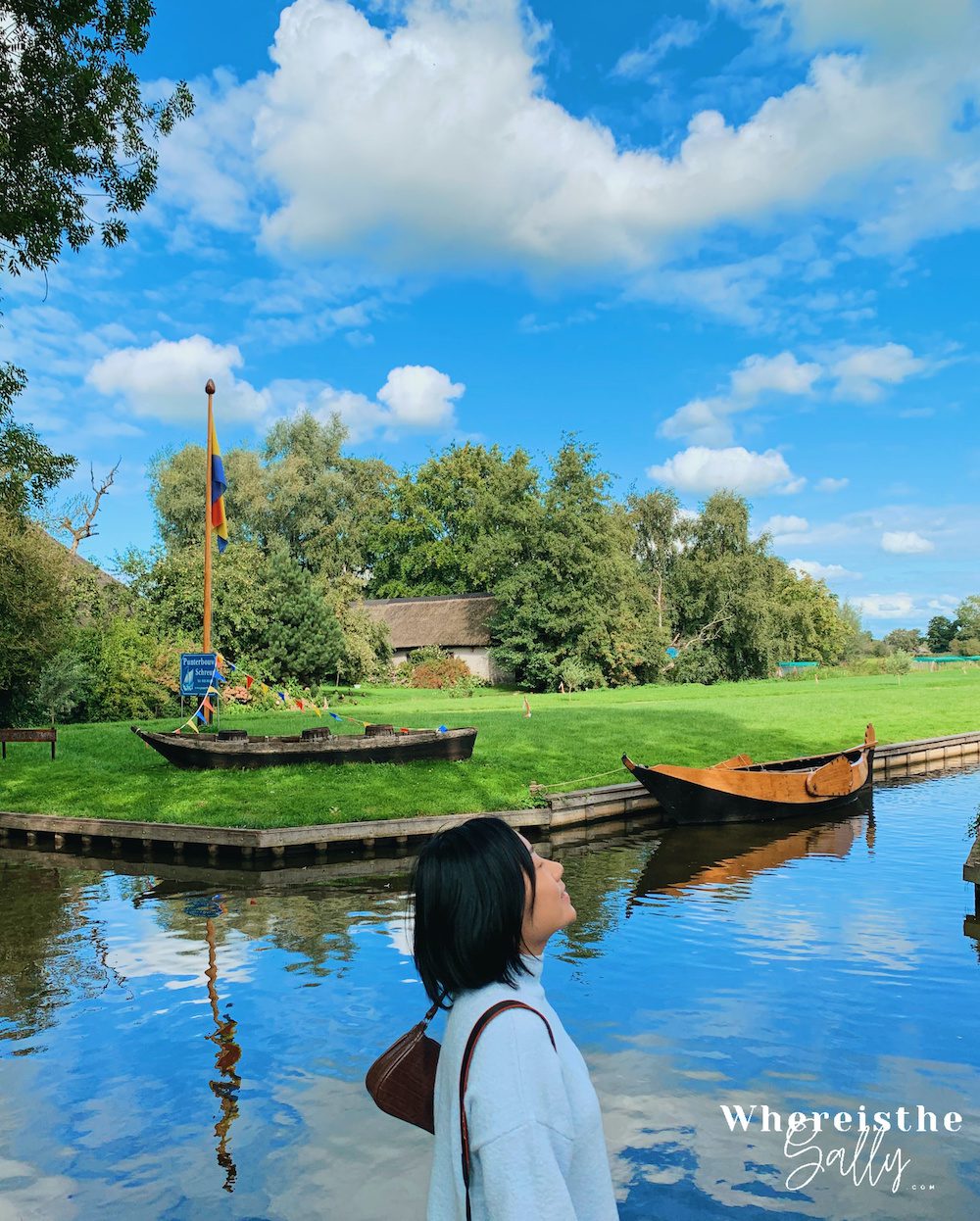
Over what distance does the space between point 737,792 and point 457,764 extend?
550cm

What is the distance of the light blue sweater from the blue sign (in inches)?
694

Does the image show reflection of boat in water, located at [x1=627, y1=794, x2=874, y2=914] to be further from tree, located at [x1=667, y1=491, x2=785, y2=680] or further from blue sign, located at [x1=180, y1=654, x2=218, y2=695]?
tree, located at [x1=667, y1=491, x2=785, y2=680]

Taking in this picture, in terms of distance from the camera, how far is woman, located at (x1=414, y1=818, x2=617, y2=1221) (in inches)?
75.5

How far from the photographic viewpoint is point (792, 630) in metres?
73.4

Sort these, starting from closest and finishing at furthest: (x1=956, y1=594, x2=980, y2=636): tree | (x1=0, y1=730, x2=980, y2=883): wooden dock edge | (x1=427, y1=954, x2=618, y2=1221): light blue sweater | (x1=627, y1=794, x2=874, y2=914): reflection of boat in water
Result: (x1=427, y1=954, x2=618, y2=1221): light blue sweater
(x1=627, y1=794, x2=874, y2=914): reflection of boat in water
(x1=0, y1=730, x2=980, y2=883): wooden dock edge
(x1=956, y1=594, x2=980, y2=636): tree

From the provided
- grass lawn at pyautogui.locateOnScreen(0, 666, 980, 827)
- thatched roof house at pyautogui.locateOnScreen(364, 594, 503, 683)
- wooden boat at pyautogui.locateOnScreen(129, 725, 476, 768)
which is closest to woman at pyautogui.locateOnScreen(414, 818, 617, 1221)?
grass lawn at pyautogui.locateOnScreen(0, 666, 980, 827)

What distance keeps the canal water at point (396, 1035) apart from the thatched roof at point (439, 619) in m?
45.0

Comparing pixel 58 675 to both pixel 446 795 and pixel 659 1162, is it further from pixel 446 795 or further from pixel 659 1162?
pixel 659 1162

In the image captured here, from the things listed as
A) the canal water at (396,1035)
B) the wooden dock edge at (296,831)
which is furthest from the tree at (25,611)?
the canal water at (396,1035)

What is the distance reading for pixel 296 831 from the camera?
1430 centimetres

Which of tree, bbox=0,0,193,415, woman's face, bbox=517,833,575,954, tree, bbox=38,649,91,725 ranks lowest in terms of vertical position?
woman's face, bbox=517,833,575,954

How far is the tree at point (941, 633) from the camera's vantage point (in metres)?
118

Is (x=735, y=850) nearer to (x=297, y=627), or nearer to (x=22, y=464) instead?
(x=22, y=464)

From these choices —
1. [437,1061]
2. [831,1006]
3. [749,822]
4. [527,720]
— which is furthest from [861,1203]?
[527,720]
